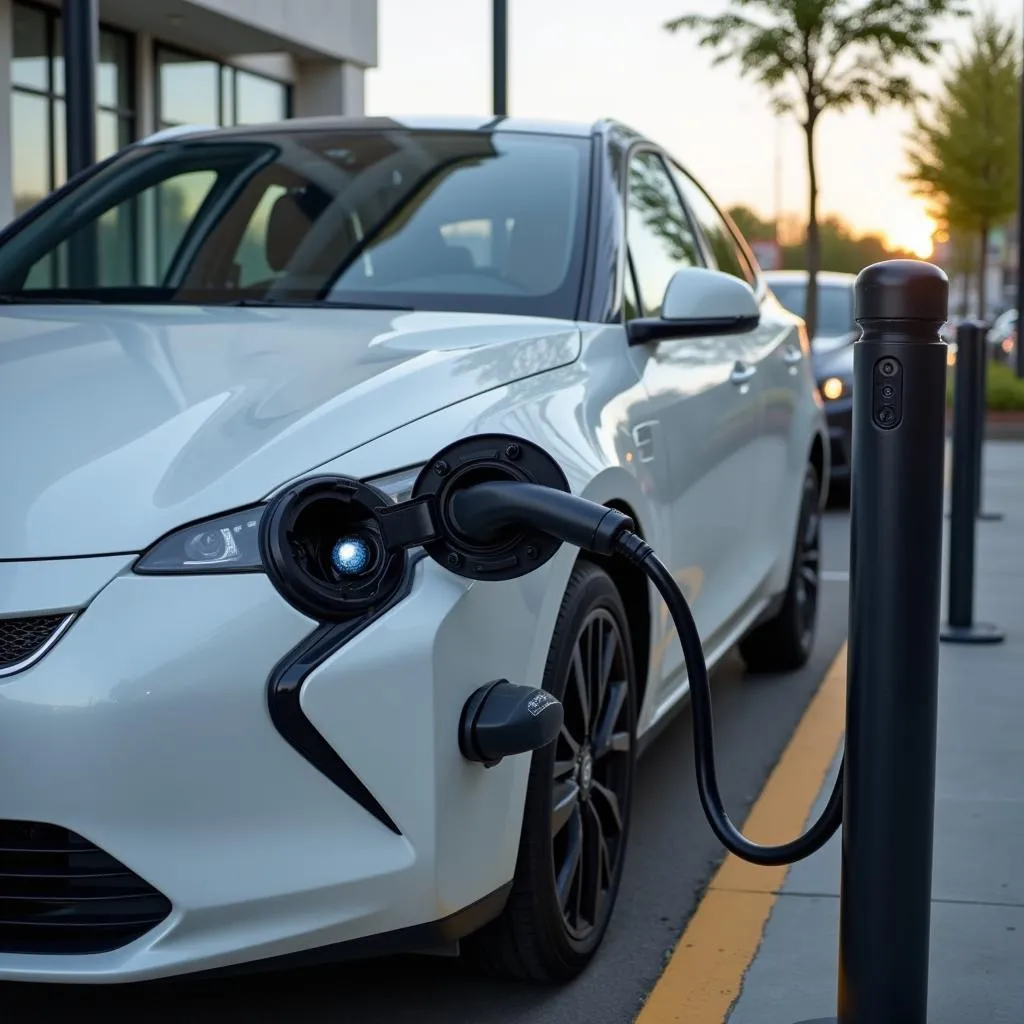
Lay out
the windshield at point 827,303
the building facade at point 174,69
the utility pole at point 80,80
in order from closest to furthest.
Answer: the utility pole at point 80,80 < the windshield at point 827,303 < the building facade at point 174,69

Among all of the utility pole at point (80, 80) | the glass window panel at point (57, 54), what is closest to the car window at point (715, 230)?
the utility pole at point (80, 80)

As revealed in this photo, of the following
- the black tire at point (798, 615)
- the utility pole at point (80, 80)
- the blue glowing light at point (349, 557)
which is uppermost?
the utility pole at point (80, 80)

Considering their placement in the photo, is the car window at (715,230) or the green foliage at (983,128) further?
the green foliage at (983,128)

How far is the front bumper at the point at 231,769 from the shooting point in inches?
84.5

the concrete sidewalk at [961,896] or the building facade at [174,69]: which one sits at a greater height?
the building facade at [174,69]

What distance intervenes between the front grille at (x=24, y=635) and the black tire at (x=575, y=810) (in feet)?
2.50

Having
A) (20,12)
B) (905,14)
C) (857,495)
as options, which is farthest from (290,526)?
(905,14)

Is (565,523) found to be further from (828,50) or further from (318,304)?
(828,50)

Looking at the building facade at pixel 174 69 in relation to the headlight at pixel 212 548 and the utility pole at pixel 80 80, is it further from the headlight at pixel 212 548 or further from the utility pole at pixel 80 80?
the headlight at pixel 212 548

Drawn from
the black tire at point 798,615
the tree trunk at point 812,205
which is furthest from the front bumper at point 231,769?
the tree trunk at point 812,205

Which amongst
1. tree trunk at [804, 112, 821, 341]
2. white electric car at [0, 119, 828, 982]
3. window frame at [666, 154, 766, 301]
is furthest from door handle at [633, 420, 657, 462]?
tree trunk at [804, 112, 821, 341]

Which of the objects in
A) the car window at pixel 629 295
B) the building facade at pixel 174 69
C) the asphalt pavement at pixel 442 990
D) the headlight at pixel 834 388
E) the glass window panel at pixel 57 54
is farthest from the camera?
the glass window panel at pixel 57 54

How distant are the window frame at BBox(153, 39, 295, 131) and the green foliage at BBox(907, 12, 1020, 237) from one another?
16.7m

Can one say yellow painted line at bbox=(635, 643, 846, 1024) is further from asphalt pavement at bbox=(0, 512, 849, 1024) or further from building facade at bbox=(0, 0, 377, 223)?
building facade at bbox=(0, 0, 377, 223)
